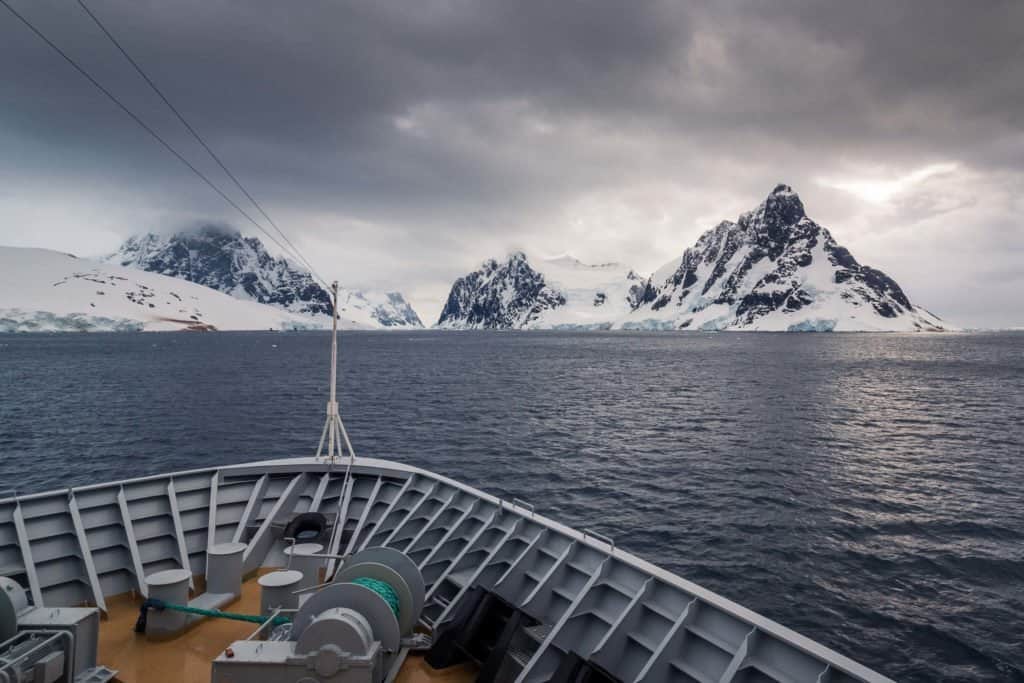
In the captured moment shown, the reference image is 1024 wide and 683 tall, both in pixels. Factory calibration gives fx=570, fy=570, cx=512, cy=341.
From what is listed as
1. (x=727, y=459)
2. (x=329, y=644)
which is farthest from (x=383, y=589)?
(x=727, y=459)

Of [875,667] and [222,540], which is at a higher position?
[222,540]

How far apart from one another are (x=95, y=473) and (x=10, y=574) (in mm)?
29266

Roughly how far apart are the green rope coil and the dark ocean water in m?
14.4

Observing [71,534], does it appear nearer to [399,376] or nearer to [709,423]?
[709,423]

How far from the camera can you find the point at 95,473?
3394 cm

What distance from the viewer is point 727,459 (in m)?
37.7

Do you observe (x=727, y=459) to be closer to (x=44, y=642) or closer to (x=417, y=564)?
(x=417, y=564)

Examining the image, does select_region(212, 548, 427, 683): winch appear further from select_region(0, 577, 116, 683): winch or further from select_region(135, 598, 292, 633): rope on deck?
select_region(0, 577, 116, 683): winch

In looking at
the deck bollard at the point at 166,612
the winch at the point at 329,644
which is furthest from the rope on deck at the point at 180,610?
A: the winch at the point at 329,644

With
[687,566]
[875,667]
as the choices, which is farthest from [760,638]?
→ [687,566]

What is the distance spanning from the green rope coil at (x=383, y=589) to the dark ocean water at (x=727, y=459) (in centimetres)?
1440

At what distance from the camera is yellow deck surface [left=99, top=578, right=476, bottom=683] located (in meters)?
8.21

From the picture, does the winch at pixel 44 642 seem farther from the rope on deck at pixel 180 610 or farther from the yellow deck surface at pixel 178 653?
the rope on deck at pixel 180 610

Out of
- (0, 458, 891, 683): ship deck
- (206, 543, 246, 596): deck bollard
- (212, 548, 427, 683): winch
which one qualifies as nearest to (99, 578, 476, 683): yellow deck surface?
(0, 458, 891, 683): ship deck
